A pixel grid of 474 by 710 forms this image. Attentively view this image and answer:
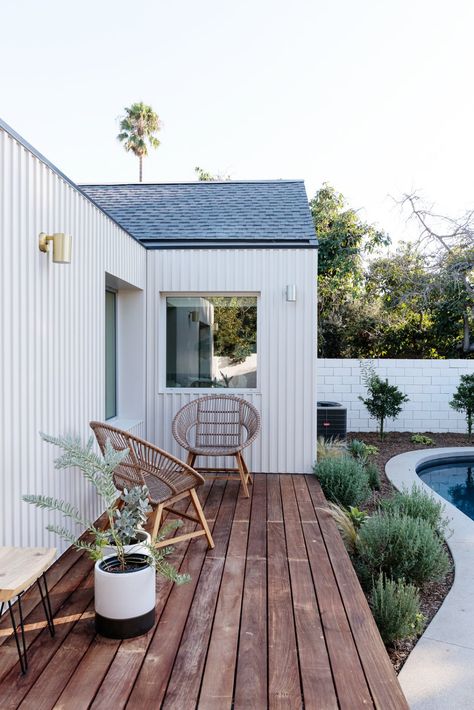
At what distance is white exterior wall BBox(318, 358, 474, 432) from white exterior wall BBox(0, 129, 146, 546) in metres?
5.67

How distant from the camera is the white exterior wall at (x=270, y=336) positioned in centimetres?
529

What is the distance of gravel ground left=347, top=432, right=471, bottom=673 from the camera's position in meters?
2.58

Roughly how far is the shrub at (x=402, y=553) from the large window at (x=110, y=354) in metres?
2.71

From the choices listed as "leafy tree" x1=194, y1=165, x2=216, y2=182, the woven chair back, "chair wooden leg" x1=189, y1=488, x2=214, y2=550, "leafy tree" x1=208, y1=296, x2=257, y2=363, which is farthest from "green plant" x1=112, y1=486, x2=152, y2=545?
"leafy tree" x1=194, y1=165, x2=216, y2=182

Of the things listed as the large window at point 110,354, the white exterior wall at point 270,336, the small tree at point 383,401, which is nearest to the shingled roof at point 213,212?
the white exterior wall at point 270,336

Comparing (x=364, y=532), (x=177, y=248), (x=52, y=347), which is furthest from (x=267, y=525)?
(x=177, y=248)

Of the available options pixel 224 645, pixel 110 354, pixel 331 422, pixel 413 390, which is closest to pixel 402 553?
pixel 224 645

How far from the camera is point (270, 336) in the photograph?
5.31 meters

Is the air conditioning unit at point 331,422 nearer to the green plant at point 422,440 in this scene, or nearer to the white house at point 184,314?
the green plant at point 422,440

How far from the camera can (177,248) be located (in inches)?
211

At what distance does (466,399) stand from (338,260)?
4.02 m

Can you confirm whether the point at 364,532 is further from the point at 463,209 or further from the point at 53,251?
the point at 463,209

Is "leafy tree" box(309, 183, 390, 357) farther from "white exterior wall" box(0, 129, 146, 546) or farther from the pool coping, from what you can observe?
the pool coping

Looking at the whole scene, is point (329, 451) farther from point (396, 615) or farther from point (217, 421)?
point (396, 615)
